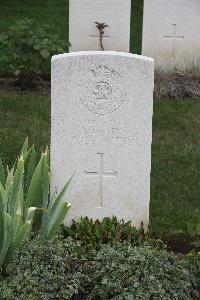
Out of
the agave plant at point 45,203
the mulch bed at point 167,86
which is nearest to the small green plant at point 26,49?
the mulch bed at point 167,86

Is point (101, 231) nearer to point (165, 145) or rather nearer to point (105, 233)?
point (105, 233)

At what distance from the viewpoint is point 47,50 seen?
8.55m

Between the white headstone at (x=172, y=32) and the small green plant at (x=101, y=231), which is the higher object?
the white headstone at (x=172, y=32)

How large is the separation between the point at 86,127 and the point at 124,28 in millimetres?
4518

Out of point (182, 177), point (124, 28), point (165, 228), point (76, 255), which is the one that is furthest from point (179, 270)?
point (124, 28)

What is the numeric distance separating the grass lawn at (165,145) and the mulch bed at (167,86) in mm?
202

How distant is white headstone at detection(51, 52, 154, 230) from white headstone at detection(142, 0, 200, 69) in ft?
14.6

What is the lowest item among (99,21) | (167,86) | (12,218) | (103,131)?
(12,218)

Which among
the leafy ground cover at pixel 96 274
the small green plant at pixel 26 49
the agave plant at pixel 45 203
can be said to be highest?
the small green plant at pixel 26 49

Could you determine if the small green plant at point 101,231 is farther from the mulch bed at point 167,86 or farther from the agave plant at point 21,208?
the mulch bed at point 167,86

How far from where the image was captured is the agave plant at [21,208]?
419cm

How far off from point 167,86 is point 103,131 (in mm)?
3914

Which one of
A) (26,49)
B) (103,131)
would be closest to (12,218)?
(103,131)

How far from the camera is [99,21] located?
9.26m
